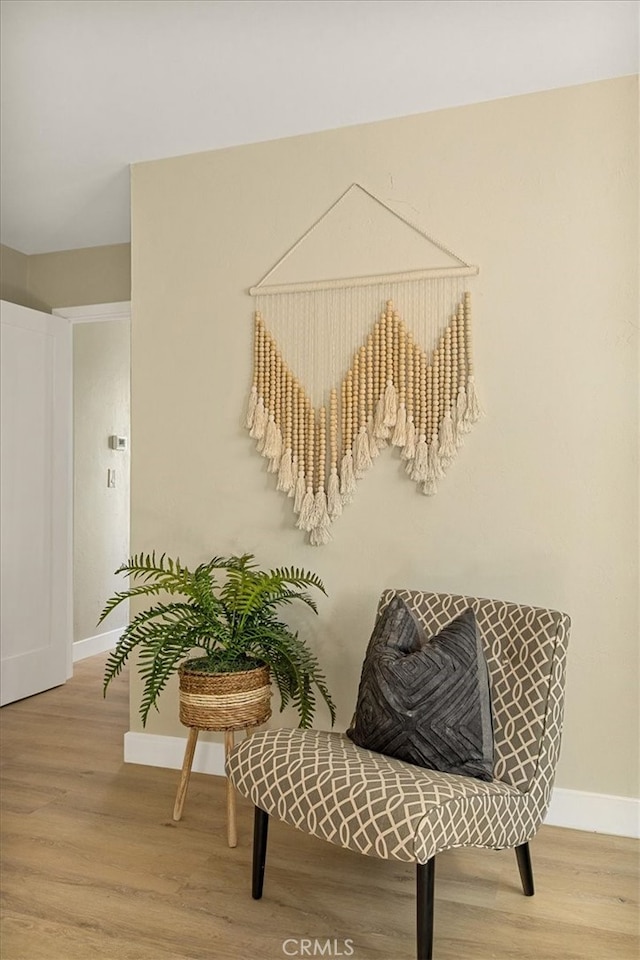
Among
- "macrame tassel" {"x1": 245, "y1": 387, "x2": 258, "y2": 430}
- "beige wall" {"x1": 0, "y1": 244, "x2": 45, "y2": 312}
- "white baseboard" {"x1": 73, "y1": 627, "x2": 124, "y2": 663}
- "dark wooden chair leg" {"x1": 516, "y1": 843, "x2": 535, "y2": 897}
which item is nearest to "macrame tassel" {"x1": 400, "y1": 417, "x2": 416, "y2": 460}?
"macrame tassel" {"x1": 245, "y1": 387, "x2": 258, "y2": 430}

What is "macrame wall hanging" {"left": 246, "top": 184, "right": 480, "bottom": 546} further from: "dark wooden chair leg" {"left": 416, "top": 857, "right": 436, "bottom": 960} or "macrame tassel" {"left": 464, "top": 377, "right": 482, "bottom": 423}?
"dark wooden chair leg" {"left": 416, "top": 857, "right": 436, "bottom": 960}

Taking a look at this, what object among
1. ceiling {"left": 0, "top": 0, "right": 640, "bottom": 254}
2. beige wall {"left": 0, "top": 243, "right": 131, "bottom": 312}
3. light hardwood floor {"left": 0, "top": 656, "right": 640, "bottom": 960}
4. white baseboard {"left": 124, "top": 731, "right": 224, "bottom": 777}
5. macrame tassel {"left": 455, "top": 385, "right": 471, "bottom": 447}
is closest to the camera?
light hardwood floor {"left": 0, "top": 656, "right": 640, "bottom": 960}

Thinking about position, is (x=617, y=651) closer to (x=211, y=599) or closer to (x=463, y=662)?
(x=463, y=662)

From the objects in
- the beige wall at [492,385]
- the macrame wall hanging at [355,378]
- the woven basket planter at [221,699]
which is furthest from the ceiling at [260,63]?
the woven basket planter at [221,699]

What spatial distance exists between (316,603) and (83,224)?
232 centimetres

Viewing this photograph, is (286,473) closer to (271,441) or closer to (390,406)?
(271,441)

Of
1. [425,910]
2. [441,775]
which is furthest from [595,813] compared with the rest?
[425,910]

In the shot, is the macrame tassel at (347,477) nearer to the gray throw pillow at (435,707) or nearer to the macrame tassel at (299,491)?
the macrame tassel at (299,491)

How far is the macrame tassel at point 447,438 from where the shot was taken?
2688 mm

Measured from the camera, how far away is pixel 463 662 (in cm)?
206

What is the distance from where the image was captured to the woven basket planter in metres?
2.44

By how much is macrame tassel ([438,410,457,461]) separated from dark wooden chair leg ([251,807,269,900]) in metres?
1.29

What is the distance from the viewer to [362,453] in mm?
2799

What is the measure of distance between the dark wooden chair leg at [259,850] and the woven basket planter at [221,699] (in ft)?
1.41
